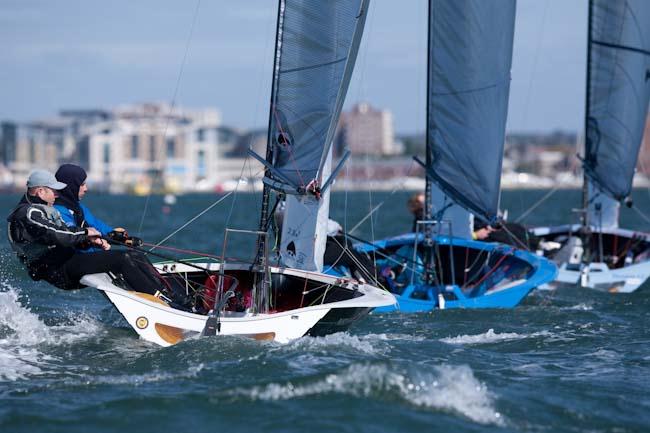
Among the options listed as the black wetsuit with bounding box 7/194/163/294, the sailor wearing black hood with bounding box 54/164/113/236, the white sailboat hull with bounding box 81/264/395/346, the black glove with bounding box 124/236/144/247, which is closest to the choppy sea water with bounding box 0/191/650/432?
the white sailboat hull with bounding box 81/264/395/346

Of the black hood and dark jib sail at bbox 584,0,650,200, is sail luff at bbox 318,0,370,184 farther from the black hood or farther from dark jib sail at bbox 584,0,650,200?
dark jib sail at bbox 584,0,650,200

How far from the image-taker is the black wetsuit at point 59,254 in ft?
29.1

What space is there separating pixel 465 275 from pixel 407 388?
20.7 ft

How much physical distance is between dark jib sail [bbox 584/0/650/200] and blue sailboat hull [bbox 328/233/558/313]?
12.9 feet

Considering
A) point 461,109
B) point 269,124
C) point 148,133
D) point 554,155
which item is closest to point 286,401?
point 269,124

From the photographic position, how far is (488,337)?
32.6 feet

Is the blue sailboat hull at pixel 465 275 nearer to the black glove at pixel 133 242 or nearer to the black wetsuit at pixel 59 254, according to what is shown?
the black wetsuit at pixel 59 254

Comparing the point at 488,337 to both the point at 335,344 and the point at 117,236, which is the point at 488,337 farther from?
the point at 117,236

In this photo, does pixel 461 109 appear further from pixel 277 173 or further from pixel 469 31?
pixel 277 173

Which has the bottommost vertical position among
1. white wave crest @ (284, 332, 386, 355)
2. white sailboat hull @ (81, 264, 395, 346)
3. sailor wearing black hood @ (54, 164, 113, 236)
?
white wave crest @ (284, 332, 386, 355)

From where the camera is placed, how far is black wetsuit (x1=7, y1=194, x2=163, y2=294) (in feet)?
29.1

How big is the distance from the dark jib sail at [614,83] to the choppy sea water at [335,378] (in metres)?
6.12

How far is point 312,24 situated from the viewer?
383 inches

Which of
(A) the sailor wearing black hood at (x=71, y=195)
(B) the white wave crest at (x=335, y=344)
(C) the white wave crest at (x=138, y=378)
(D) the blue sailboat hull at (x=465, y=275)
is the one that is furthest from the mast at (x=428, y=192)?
(C) the white wave crest at (x=138, y=378)
